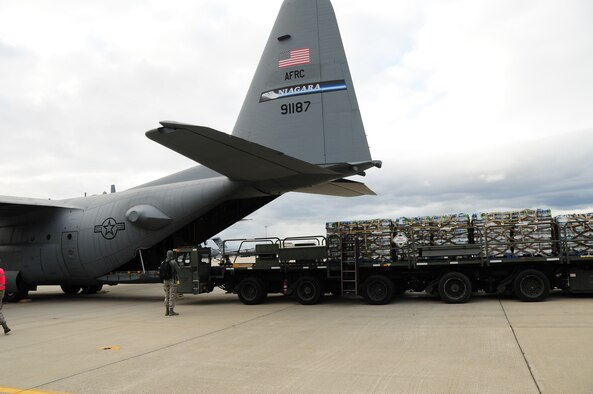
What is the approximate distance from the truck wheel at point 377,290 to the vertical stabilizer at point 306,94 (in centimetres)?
375

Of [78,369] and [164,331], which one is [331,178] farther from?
[78,369]

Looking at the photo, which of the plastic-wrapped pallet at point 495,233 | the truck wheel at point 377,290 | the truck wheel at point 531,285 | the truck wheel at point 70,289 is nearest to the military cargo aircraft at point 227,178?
the truck wheel at point 70,289

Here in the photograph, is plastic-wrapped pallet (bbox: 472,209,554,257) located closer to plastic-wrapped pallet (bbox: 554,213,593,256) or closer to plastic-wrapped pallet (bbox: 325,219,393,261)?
plastic-wrapped pallet (bbox: 554,213,593,256)

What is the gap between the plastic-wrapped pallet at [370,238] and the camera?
13.9 m

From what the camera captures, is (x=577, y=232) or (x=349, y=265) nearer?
(x=577, y=232)

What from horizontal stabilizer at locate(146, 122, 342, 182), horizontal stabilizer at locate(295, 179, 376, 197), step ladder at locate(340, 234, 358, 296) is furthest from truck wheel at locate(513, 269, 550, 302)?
horizontal stabilizer at locate(295, 179, 376, 197)

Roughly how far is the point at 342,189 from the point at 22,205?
12295 mm

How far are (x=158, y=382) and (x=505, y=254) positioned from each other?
1051cm

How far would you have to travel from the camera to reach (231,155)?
12.0 meters

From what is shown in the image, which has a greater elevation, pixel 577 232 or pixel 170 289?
pixel 577 232

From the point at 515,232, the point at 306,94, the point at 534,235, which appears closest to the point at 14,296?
the point at 306,94

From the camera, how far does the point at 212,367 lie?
6.90 metres

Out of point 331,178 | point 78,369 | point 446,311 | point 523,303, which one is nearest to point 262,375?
point 78,369

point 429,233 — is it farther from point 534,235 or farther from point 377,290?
point 534,235
